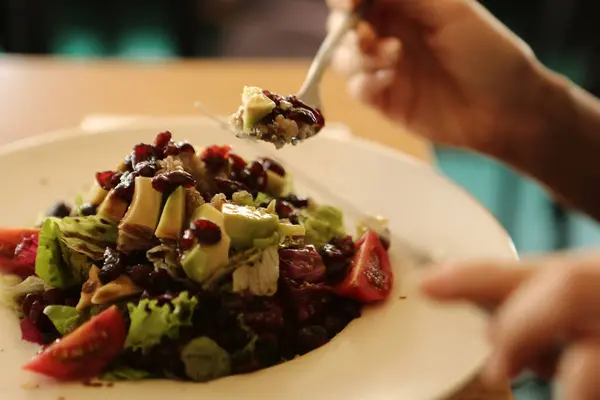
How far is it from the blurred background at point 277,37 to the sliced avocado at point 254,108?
2.20m

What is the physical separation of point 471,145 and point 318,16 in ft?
7.43

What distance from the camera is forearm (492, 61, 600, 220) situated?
1834 mm

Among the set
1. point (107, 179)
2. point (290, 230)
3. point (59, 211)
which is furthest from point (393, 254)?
point (59, 211)

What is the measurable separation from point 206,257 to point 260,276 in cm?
11

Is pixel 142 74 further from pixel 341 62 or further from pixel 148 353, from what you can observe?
pixel 148 353

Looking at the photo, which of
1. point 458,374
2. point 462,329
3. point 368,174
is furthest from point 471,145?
point 458,374

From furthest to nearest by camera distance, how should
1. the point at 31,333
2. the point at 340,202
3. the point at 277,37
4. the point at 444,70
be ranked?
the point at 277,37
the point at 444,70
the point at 340,202
the point at 31,333

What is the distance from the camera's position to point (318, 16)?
158 inches

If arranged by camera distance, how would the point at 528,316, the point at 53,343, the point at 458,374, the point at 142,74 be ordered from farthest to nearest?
the point at 142,74, the point at 53,343, the point at 458,374, the point at 528,316

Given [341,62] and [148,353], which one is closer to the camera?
[148,353]

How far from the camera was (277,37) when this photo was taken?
3.74 metres

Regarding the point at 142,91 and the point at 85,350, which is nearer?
the point at 85,350

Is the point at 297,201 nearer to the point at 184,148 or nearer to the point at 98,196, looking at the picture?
the point at 184,148

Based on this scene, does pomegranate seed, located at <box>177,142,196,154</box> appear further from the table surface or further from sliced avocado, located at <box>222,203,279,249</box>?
the table surface
